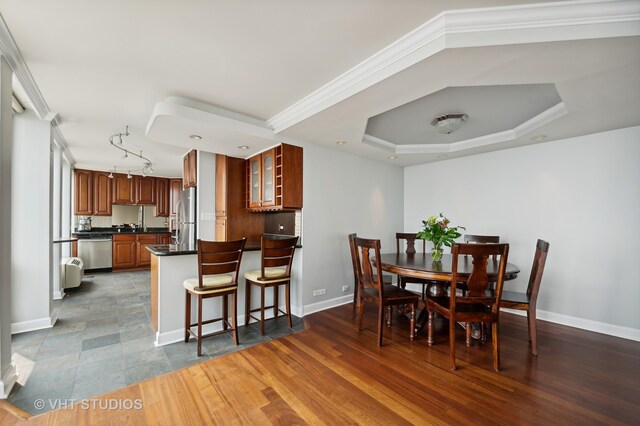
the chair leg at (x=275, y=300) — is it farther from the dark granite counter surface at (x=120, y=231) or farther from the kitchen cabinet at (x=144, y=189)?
the kitchen cabinet at (x=144, y=189)

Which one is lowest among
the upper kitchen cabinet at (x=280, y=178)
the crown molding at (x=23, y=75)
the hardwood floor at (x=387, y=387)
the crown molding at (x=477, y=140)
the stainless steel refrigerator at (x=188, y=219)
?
the hardwood floor at (x=387, y=387)

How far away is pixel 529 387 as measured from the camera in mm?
2018

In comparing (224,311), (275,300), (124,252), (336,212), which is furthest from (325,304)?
(124,252)

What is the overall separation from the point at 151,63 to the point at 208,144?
56.7 inches

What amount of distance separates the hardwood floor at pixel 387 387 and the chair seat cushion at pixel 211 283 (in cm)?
61

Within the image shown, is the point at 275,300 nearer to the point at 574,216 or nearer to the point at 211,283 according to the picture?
the point at 211,283

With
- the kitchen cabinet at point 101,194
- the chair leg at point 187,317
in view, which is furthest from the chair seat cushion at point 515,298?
the kitchen cabinet at point 101,194

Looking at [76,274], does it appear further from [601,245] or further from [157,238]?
[601,245]

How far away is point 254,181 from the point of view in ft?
13.4

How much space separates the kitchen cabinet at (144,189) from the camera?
699cm

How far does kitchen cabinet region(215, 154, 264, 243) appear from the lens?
4.12 meters

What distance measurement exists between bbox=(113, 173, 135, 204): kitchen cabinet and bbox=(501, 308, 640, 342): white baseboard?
27.6 ft

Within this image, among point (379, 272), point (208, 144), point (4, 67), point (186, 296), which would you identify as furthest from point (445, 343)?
point (4, 67)

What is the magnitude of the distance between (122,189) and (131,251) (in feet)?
5.35
